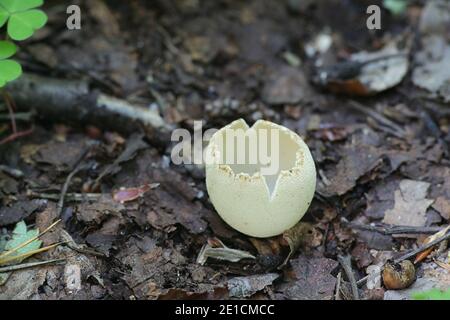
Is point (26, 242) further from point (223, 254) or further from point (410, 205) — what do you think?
point (410, 205)

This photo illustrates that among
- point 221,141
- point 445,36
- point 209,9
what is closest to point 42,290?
point 221,141

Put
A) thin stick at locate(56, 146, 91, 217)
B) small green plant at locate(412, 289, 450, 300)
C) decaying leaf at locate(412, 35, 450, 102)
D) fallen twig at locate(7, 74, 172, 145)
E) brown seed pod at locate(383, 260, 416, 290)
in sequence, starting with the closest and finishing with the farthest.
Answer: small green plant at locate(412, 289, 450, 300) < brown seed pod at locate(383, 260, 416, 290) < thin stick at locate(56, 146, 91, 217) < fallen twig at locate(7, 74, 172, 145) < decaying leaf at locate(412, 35, 450, 102)

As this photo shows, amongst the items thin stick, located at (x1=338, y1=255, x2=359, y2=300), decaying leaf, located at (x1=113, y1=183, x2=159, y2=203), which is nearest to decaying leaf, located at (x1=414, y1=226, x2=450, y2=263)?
thin stick, located at (x1=338, y1=255, x2=359, y2=300)

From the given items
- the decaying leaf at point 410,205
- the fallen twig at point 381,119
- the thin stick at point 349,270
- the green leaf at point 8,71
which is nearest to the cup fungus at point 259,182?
the thin stick at point 349,270

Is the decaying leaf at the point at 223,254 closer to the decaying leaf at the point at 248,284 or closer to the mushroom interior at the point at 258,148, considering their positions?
the decaying leaf at the point at 248,284

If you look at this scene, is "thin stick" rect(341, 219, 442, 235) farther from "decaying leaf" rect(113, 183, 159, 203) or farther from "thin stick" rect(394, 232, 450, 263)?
"decaying leaf" rect(113, 183, 159, 203)

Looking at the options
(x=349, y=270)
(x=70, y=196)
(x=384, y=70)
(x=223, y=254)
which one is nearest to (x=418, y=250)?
(x=349, y=270)
